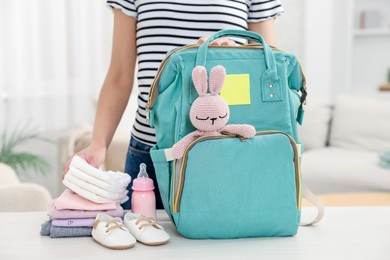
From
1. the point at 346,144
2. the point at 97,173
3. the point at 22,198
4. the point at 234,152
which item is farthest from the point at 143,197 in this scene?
the point at 346,144

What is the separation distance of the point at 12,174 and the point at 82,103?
4.77 feet

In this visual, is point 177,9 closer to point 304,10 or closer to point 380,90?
point 304,10

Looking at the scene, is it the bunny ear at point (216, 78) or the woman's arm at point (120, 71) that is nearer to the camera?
the bunny ear at point (216, 78)

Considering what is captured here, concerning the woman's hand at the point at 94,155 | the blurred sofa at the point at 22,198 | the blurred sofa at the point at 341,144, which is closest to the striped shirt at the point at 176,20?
the woman's hand at the point at 94,155

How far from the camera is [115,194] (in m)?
0.91

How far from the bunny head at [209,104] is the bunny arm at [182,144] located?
1 centimetres

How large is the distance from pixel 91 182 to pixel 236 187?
237 millimetres

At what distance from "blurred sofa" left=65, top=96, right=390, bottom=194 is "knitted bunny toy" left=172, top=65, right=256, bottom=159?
215cm

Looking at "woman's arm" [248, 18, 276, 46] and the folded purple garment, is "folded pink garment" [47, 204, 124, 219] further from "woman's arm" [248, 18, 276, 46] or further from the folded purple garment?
"woman's arm" [248, 18, 276, 46]

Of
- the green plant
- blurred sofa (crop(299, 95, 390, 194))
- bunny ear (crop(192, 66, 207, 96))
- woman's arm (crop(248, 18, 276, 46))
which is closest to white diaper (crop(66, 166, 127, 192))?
bunny ear (crop(192, 66, 207, 96))

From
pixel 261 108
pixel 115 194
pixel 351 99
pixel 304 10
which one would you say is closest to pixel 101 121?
pixel 115 194

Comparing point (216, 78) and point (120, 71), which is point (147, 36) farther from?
point (216, 78)

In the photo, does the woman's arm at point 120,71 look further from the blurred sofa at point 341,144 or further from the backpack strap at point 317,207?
the blurred sofa at point 341,144

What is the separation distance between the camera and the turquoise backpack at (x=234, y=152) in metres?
0.83
